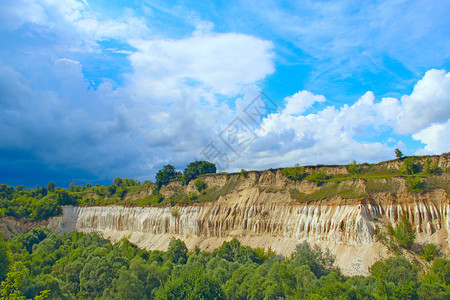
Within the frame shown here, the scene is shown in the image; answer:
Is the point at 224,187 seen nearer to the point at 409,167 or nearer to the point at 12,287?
the point at 409,167

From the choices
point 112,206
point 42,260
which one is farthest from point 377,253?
point 112,206

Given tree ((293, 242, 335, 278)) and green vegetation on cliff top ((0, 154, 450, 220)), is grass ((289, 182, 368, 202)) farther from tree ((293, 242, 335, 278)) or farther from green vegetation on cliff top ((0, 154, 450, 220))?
tree ((293, 242, 335, 278))

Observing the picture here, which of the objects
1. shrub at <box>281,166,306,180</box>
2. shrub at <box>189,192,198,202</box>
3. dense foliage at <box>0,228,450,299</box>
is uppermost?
shrub at <box>281,166,306,180</box>

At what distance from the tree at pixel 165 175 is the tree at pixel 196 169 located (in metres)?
4.95

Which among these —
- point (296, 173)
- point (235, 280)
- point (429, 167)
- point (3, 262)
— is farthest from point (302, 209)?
point (3, 262)

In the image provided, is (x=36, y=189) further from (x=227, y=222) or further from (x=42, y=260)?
(x=227, y=222)

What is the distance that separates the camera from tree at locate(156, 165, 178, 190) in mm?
82812

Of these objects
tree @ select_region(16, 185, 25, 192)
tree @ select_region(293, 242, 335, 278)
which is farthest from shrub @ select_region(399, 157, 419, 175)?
tree @ select_region(16, 185, 25, 192)

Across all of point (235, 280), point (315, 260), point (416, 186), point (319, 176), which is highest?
point (319, 176)

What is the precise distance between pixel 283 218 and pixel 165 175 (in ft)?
123

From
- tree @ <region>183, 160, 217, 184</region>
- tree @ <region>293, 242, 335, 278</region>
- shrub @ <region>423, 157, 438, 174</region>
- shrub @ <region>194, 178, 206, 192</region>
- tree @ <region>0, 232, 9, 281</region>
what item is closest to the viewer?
tree @ <region>0, 232, 9, 281</region>

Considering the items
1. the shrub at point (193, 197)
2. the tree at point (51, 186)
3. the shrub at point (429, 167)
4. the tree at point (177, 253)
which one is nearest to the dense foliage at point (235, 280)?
the tree at point (177, 253)

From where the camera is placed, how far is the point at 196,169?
263 feet

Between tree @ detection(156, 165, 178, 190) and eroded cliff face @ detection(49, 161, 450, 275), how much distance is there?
2.48m
